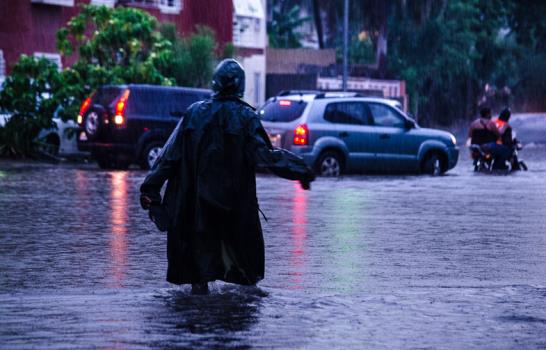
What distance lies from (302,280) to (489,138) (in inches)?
854

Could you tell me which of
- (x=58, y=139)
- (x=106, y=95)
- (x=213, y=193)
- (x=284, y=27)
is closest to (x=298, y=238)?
(x=213, y=193)

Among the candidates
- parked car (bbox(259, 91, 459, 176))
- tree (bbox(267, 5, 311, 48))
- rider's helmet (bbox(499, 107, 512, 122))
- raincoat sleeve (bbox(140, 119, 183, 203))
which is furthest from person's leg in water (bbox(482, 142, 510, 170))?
tree (bbox(267, 5, 311, 48))

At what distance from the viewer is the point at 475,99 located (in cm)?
7288

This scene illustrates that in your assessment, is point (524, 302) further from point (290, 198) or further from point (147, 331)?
point (290, 198)

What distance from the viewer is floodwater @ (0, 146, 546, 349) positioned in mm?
8688

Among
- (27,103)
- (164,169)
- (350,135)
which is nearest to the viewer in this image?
(164,169)

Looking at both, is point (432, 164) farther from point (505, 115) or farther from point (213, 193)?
point (213, 193)

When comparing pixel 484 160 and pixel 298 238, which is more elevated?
pixel 298 238

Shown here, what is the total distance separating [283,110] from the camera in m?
28.9

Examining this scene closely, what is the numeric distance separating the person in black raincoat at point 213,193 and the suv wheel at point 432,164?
67.4 feet

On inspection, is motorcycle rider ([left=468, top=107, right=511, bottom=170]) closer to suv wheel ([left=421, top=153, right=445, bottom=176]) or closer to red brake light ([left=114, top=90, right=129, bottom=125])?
suv wheel ([left=421, top=153, right=445, bottom=176])

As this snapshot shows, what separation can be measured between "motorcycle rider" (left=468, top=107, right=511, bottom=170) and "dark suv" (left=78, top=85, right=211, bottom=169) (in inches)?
253

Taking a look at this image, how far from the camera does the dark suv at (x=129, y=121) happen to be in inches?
1174

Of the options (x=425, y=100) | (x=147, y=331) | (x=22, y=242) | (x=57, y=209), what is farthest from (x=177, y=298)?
(x=425, y=100)
